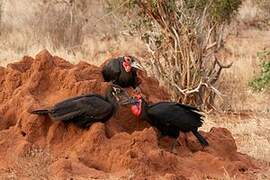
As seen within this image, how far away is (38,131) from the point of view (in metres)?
7.68

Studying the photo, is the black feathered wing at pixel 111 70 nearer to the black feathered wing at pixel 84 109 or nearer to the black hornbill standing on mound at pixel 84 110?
the black hornbill standing on mound at pixel 84 110

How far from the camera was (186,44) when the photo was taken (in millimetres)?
12656

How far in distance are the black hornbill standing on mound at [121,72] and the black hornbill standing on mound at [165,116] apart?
0.58 m

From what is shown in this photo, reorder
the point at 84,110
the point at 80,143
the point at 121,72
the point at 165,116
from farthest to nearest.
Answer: the point at 121,72, the point at 165,116, the point at 80,143, the point at 84,110

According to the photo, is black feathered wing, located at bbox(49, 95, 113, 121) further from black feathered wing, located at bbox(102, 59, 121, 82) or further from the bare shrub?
the bare shrub

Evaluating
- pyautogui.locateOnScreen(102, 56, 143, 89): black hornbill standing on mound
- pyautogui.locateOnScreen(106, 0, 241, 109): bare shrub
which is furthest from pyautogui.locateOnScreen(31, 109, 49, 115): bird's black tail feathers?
pyautogui.locateOnScreen(106, 0, 241, 109): bare shrub

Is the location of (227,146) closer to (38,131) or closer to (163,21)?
(38,131)

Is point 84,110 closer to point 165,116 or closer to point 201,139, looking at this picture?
point 165,116

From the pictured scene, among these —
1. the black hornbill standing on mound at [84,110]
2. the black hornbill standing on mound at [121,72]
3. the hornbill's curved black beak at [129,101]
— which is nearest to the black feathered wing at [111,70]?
the black hornbill standing on mound at [121,72]

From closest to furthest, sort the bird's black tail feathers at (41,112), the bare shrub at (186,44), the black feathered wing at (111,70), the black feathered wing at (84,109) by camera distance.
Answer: the black feathered wing at (84,109) → the bird's black tail feathers at (41,112) → the black feathered wing at (111,70) → the bare shrub at (186,44)

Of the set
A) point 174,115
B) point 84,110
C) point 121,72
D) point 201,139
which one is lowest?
point 201,139

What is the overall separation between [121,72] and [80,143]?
3.99 feet

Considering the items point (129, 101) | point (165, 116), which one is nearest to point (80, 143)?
point (129, 101)

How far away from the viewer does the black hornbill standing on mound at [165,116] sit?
7.61 metres
